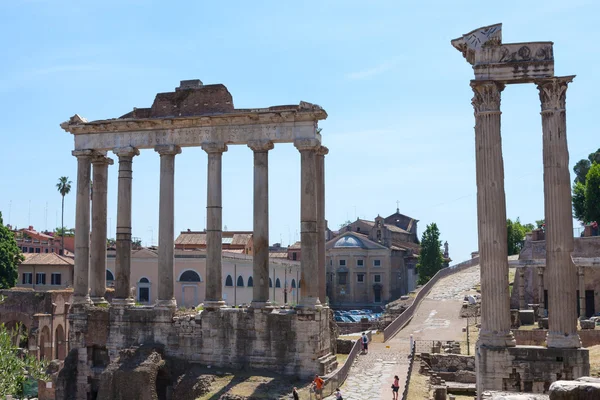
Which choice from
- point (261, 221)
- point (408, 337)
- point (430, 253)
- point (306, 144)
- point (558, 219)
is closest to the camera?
point (558, 219)

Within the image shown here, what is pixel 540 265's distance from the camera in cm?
4566

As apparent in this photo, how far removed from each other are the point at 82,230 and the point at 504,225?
17.6 metres

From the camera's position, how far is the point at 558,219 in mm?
20594

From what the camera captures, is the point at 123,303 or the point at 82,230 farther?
the point at 82,230

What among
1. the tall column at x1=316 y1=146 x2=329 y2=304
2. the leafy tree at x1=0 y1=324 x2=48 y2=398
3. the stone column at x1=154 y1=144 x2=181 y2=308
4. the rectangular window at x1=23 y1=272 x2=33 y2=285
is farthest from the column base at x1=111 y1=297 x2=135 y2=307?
the rectangular window at x1=23 y1=272 x2=33 y2=285

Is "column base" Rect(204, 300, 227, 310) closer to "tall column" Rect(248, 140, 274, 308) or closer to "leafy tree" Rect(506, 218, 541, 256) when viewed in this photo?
"tall column" Rect(248, 140, 274, 308)

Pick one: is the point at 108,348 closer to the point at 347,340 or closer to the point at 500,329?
the point at 347,340

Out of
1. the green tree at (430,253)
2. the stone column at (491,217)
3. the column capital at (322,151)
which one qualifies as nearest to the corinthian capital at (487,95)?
the stone column at (491,217)

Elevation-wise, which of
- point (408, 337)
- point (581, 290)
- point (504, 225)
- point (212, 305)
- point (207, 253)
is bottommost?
point (408, 337)

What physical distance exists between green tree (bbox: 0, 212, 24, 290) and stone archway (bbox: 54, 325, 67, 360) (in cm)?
1027

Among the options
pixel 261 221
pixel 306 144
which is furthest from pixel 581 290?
pixel 261 221

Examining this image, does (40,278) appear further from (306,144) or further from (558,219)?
(558,219)

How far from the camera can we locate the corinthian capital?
21.2 metres

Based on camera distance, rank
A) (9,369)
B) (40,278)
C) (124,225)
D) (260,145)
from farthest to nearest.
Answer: (40,278) < (124,225) < (260,145) < (9,369)
